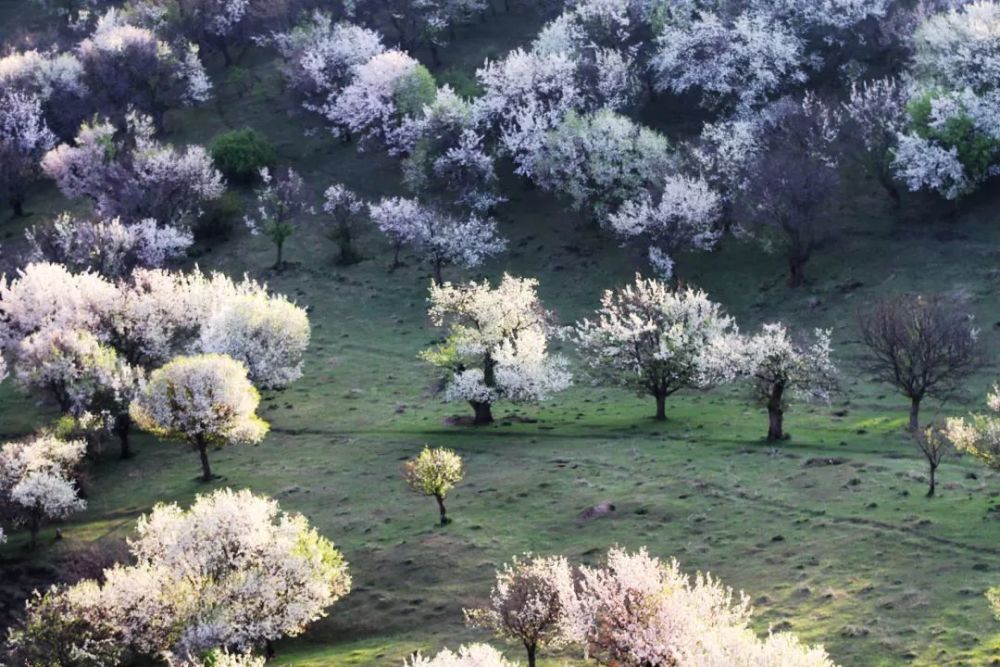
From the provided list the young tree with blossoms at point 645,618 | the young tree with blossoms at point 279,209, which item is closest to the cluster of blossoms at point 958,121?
the young tree with blossoms at point 279,209

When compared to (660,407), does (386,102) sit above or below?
above

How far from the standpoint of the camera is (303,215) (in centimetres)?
13112

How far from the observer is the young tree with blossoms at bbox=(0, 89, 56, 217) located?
137875 mm

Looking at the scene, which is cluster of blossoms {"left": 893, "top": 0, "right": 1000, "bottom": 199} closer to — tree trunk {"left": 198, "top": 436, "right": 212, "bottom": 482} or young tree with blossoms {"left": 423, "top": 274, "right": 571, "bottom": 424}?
young tree with blossoms {"left": 423, "top": 274, "right": 571, "bottom": 424}

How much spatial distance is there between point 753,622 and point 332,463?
35.5 meters

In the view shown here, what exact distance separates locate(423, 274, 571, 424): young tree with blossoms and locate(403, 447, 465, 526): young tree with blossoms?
50.5 ft

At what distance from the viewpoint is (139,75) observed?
153625 mm

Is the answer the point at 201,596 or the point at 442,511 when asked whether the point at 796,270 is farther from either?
the point at 201,596

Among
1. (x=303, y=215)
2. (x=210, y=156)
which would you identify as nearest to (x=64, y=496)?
(x=303, y=215)

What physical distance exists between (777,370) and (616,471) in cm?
1244

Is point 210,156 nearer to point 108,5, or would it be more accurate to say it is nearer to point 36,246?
point 36,246

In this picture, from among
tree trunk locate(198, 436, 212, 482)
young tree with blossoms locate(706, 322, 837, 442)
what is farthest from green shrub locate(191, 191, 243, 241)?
young tree with blossoms locate(706, 322, 837, 442)

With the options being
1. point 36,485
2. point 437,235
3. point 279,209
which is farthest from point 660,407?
point 279,209

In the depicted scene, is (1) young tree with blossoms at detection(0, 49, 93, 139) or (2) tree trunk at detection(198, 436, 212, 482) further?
(1) young tree with blossoms at detection(0, 49, 93, 139)
